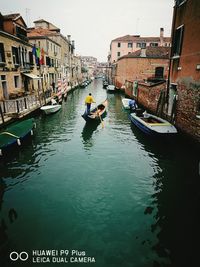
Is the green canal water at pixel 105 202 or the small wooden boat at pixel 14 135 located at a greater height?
the small wooden boat at pixel 14 135

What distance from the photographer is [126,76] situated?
31781 mm

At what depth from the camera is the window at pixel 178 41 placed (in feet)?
33.4

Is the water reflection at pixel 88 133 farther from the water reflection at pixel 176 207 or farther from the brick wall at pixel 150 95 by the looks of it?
the brick wall at pixel 150 95

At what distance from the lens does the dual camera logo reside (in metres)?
3.74

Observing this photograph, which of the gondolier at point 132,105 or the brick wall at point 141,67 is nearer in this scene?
the gondolier at point 132,105

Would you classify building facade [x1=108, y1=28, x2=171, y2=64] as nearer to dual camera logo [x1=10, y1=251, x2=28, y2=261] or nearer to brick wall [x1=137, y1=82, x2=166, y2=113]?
brick wall [x1=137, y1=82, x2=166, y2=113]

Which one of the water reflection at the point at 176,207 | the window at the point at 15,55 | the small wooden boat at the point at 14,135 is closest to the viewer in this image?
the water reflection at the point at 176,207

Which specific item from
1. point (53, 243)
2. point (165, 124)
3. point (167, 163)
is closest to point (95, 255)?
point (53, 243)

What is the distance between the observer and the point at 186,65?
30.9ft

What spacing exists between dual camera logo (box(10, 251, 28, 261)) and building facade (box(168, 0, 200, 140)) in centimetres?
777

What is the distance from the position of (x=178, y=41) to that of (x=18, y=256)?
12.5 meters

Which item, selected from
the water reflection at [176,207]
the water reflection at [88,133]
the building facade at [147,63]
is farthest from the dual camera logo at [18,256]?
the building facade at [147,63]

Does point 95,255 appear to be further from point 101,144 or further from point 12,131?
point 12,131

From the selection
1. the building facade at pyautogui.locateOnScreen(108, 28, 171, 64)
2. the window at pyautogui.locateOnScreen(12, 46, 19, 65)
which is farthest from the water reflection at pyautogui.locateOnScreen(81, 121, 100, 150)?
the building facade at pyautogui.locateOnScreen(108, 28, 171, 64)
